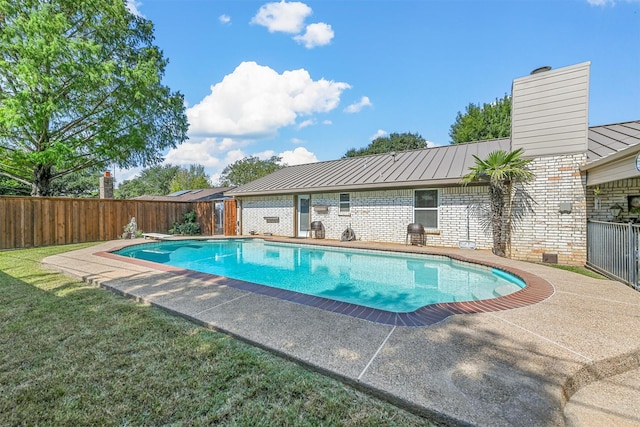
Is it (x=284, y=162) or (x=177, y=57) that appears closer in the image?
(x=177, y=57)

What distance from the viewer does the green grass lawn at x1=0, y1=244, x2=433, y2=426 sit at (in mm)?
1945

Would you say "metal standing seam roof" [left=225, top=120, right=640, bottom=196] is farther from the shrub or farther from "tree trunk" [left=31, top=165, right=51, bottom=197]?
"tree trunk" [left=31, top=165, right=51, bottom=197]

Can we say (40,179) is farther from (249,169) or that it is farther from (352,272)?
(249,169)

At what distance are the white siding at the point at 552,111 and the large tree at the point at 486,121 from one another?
2215 cm

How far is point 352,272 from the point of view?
7605mm

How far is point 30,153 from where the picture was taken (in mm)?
11242

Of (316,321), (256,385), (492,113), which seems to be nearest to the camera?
(256,385)

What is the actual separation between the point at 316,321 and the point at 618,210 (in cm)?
812

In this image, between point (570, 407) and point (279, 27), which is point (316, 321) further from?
point (279, 27)

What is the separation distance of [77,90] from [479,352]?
14999 mm

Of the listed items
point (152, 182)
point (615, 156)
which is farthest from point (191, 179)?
point (615, 156)

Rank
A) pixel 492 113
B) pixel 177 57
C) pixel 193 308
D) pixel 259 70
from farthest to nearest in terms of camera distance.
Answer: pixel 492 113 < pixel 259 70 < pixel 177 57 < pixel 193 308

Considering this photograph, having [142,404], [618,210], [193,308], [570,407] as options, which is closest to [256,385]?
[142,404]

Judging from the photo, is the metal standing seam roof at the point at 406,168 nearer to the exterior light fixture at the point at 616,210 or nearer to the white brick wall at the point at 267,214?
the white brick wall at the point at 267,214
